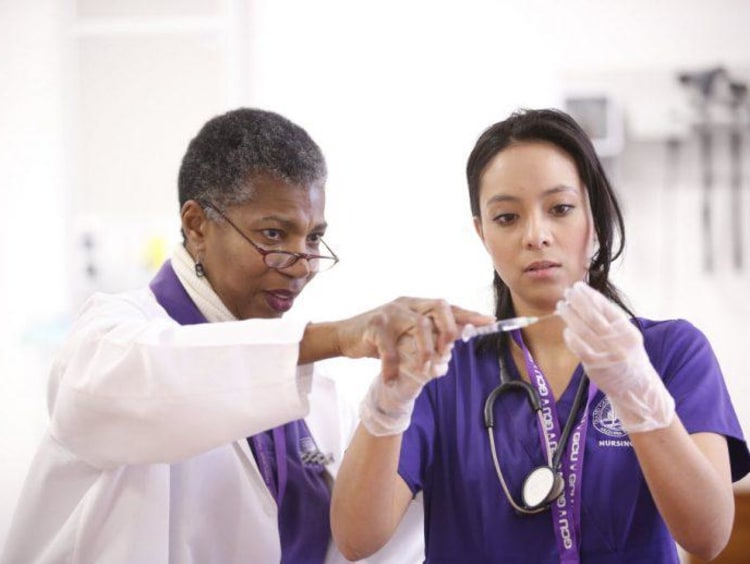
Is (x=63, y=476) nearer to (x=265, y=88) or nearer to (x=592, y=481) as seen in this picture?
(x=592, y=481)

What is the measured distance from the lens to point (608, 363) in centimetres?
102

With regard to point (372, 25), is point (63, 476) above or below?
below

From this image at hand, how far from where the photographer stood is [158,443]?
1.10 meters

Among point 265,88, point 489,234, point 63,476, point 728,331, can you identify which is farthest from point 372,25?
point 63,476

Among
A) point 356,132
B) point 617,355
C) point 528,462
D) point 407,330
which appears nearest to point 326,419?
point 528,462

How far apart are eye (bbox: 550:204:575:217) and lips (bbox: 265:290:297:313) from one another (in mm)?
497

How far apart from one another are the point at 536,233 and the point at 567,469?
1.14 ft

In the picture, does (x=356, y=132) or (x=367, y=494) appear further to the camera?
(x=356, y=132)

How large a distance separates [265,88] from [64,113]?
2.60 ft

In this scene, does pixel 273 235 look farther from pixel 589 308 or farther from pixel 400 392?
pixel 589 308

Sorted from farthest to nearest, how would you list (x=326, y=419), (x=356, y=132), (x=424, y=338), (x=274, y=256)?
(x=356, y=132) < (x=326, y=419) < (x=274, y=256) < (x=424, y=338)

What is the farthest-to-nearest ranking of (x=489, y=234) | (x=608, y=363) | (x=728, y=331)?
(x=728, y=331) < (x=489, y=234) < (x=608, y=363)

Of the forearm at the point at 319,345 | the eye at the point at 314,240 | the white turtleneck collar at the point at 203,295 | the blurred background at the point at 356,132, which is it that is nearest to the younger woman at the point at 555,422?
the forearm at the point at 319,345

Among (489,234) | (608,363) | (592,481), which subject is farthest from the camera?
(489,234)
